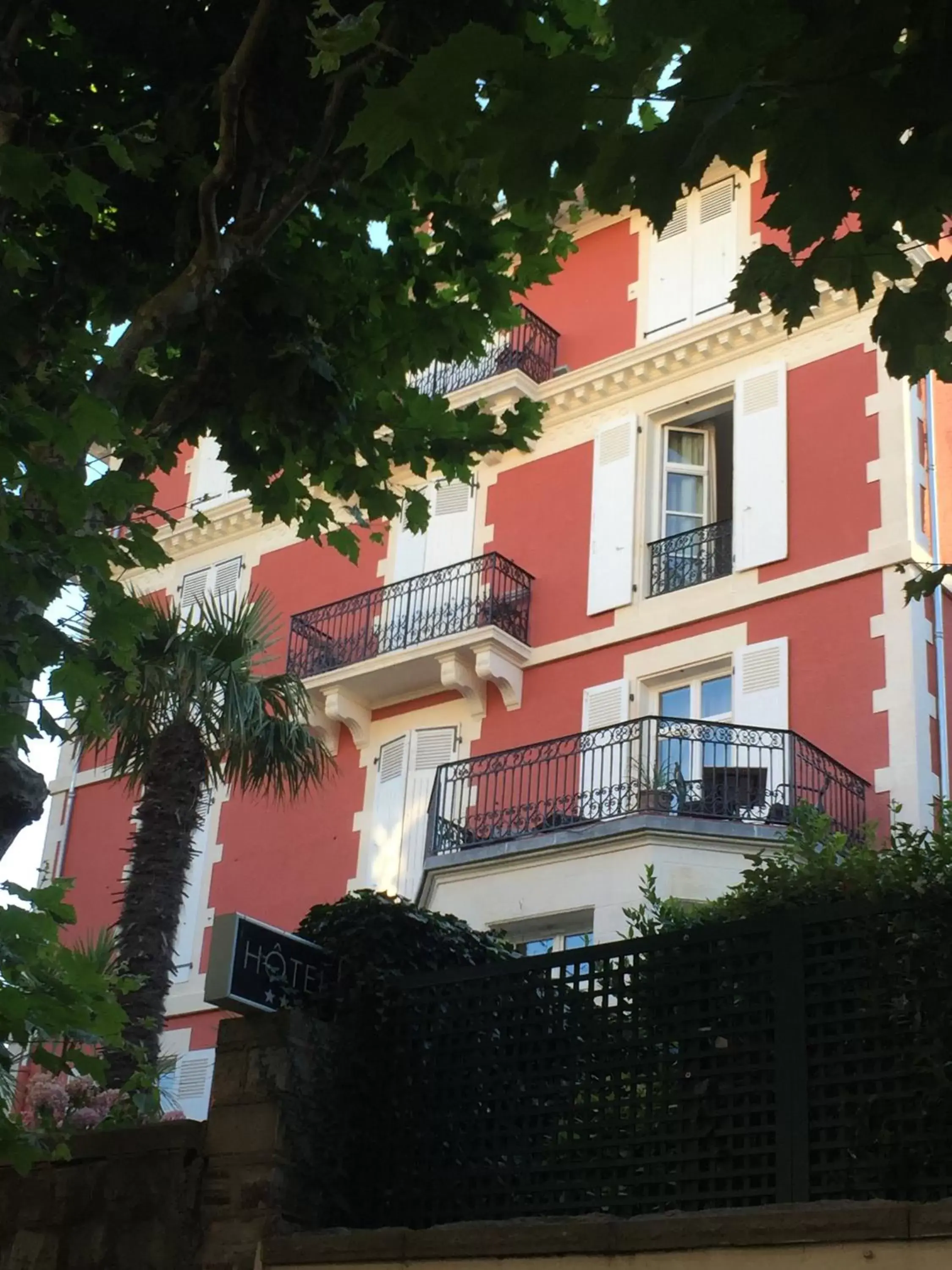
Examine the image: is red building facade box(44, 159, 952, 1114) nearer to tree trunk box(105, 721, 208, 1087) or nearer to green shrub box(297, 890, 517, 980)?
tree trunk box(105, 721, 208, 1087)

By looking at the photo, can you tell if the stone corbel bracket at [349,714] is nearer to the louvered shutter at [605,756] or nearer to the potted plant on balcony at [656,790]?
the louvered shutter at [605,756]

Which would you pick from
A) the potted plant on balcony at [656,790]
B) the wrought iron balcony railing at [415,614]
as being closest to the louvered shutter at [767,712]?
the potted plant on balcony at [656,790]

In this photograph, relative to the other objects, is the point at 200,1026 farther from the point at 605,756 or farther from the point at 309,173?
the point at 309,173

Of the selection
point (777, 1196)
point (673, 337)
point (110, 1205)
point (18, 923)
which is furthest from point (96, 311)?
point (673, 337)

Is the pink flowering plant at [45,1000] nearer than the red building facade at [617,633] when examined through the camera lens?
Yes

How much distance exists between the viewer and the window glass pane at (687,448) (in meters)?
19.5

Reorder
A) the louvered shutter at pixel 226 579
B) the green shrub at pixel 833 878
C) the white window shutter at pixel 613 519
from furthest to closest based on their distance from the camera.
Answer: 1. the louvered shutter at pixel 226 579
2. the white window shutter at pixel 613 519
3. the green shrub at pixel 833 878

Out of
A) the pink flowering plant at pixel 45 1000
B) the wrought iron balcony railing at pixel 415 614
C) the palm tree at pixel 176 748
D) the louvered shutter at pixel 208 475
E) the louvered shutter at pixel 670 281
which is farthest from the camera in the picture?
the louvered shutter at pixel 208 475

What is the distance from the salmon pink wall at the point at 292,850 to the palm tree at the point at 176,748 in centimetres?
348

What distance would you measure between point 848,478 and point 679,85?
14451 mm

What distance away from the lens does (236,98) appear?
663 centimetres

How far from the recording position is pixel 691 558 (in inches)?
723

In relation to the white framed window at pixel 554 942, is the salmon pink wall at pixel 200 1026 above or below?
below

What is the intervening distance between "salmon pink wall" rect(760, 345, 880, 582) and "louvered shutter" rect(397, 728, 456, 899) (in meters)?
4.22
